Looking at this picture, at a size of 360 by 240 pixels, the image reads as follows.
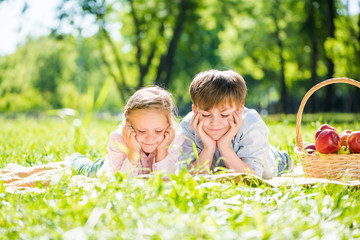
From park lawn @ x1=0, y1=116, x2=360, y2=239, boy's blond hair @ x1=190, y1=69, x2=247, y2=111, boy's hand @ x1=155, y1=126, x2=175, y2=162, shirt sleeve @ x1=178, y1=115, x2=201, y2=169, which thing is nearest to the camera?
park lawn @ x1=0, y1=116, x2=360, y2=239

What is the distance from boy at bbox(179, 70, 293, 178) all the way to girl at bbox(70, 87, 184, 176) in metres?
0.20

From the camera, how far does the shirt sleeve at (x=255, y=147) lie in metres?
3.47

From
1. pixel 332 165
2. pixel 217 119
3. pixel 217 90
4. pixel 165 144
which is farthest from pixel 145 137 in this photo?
pixel 332 165

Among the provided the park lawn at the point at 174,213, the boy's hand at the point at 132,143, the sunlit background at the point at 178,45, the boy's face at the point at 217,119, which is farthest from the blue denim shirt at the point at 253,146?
the sunlit background at the point at 178,45

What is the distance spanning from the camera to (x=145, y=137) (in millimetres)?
3422

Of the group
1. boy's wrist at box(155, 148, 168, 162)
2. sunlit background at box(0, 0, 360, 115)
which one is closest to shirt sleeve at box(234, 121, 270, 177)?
boy's wrist at box(155, 148, 168, 162)

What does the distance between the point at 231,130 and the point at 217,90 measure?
38 centimetres

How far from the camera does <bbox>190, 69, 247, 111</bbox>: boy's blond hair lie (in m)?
3.34

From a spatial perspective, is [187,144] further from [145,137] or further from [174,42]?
[174,42]

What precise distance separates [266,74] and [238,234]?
28103 millimetres

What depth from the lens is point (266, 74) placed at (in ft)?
94.7

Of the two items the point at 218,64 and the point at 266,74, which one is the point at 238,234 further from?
the point at 266,74

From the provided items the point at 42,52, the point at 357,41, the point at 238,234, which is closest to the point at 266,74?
the point at 357,41

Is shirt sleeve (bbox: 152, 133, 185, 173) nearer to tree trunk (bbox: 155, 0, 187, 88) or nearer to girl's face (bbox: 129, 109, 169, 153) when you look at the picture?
girl's face (bbox: 129, 109, 169, 153)
